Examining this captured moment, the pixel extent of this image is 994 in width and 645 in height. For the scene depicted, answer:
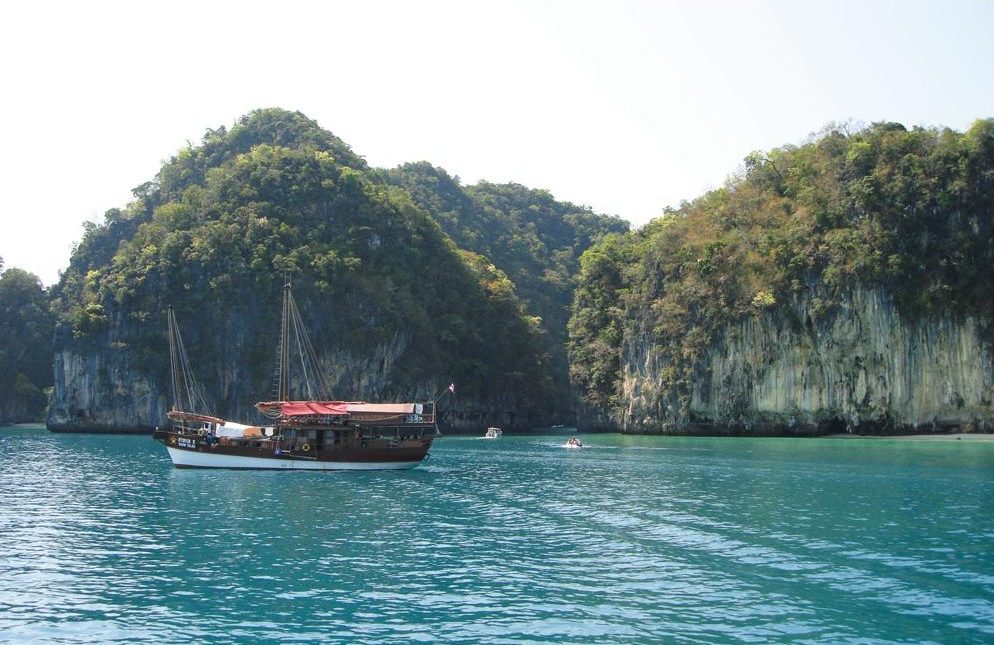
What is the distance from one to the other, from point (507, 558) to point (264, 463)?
92.1 ft

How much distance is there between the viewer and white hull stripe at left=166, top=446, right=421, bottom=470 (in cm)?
4719

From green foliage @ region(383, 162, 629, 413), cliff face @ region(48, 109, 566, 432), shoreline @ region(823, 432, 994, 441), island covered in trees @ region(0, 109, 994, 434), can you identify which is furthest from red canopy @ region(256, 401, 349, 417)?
green foliage @ region(383, 162, 629, 413)

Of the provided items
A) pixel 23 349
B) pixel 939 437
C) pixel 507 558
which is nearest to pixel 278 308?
pixel 23 349

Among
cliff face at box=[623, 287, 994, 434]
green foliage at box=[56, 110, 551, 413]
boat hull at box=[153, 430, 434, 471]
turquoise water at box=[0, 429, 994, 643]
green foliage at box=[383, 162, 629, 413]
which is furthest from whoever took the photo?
green foliage at box=[383, 162, 629, 413]

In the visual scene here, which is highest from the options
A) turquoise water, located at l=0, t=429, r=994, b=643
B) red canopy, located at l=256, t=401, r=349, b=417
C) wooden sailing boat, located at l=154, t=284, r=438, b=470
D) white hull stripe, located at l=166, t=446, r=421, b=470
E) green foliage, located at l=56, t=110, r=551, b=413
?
green foliage, located at l=56, t=110, r=551, b=413

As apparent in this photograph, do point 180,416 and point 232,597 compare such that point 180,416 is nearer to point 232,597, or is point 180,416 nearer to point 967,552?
point 232,597

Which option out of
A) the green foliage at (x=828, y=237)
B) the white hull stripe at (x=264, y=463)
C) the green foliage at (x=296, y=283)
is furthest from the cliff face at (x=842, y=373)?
the white hull stripe at (x=264, y=463)

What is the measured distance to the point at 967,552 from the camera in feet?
73.3

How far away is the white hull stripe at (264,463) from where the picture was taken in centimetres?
4719

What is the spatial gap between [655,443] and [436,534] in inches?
1791

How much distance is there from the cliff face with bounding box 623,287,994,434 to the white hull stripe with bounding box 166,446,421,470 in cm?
3863

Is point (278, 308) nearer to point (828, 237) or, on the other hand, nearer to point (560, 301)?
point (828, 237)

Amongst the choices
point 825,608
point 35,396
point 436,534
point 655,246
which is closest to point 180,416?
point 436,534

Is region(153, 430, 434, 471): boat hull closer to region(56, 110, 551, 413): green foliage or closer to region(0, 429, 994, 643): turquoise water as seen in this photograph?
region(0, 429, 994, 643): turquoise water
